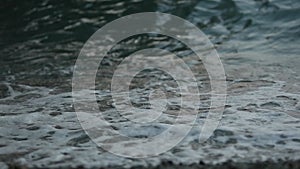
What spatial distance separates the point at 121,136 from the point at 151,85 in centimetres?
97

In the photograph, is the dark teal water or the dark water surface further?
the dark teal water

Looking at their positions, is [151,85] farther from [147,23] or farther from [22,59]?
[147,23]

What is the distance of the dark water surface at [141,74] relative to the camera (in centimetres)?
166

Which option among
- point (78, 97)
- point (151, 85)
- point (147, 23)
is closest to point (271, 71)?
point (151, 85)

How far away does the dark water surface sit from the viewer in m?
1.66

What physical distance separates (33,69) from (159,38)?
1.19 m

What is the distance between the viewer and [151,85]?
109 inches

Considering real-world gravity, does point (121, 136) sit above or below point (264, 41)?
above

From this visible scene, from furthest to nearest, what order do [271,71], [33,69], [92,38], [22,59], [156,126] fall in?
[92,38], [22,59], [33,69], [271,71], [156,126]

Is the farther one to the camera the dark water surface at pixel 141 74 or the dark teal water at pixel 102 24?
Result: the dark teal water at pixel 102 24

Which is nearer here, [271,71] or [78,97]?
[78,97]

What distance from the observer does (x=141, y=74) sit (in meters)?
3.16

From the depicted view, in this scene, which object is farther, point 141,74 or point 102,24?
point 102,24

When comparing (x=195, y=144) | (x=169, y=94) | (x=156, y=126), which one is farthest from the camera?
(x=169, y=94)
